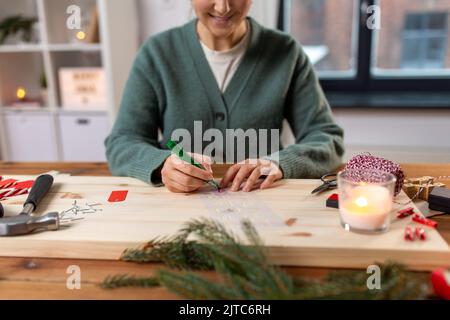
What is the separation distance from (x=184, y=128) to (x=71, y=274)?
33.4 inches

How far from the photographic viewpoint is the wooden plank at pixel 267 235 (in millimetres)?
710

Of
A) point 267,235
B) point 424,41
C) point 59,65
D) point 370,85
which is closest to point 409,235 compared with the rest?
point 267,235

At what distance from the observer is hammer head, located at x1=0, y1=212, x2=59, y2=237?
0.78 m

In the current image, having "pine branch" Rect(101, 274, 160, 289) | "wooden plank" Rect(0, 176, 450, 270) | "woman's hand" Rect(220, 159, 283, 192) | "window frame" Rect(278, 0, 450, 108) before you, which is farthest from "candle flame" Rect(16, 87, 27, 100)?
"pine branch" Rect(101, 274, 160, 289)

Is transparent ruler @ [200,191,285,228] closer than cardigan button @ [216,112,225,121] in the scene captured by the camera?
Yes

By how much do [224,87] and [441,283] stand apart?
101cm

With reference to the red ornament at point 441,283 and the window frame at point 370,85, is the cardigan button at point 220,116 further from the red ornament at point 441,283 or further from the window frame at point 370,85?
the window frame at point 370,85

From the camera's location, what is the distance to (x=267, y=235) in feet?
2.47

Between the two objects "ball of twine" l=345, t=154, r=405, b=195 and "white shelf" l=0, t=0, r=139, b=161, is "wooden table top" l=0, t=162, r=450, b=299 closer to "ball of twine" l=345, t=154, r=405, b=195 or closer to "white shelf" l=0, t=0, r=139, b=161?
"ball of twine" l=345, t=154, r=405, b=195

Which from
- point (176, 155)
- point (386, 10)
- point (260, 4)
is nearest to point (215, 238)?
point (176, 155)

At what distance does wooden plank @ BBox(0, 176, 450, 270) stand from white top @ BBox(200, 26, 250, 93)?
0.65m

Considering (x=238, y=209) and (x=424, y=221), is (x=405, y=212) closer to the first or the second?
(x=424, y=221)

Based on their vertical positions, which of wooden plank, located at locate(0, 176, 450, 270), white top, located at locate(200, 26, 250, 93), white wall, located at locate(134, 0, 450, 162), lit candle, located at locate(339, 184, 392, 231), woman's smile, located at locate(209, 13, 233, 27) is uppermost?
woman's smile, located at locate(209, 13, 233, 27)
